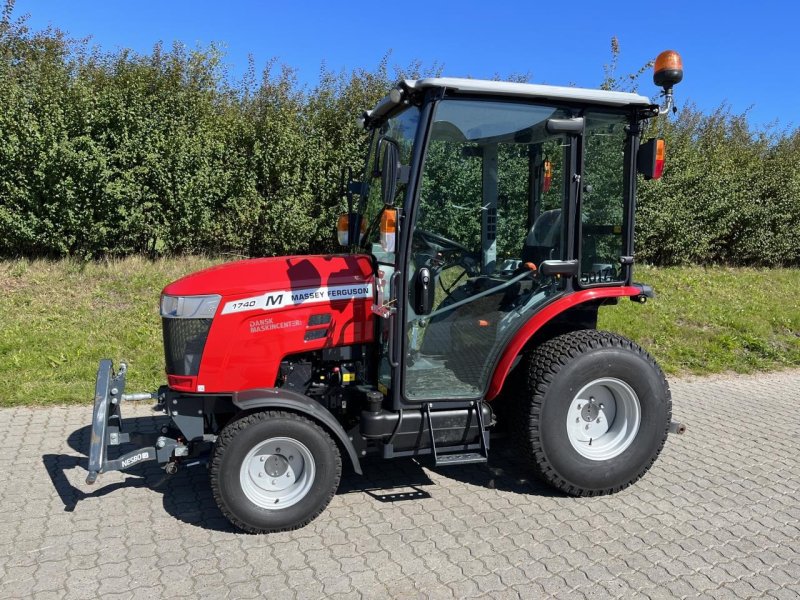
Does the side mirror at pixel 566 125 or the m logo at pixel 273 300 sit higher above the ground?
the side mirror at pixel 566 125

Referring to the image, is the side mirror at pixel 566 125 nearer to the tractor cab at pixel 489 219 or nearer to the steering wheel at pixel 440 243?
the tractor cab at pixel 489 219

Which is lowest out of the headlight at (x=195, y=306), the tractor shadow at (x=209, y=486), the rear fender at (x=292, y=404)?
the tractor shadow at (x=209, y=486)

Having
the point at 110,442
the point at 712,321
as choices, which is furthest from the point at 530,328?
the point at 712,321

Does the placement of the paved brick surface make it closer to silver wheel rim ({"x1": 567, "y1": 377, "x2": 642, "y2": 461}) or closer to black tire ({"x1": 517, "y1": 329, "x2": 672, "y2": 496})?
black tire ({"x1": 517, "y1": 329, "x2": 672, "y2": 496})

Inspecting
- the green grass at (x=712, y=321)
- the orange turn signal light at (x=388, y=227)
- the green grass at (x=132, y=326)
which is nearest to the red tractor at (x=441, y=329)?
the orange turn signal light at (x=388, y=227)

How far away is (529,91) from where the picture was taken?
11.7 ft

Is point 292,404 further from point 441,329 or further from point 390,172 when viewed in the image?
point 390,172

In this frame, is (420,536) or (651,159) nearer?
(420,536)

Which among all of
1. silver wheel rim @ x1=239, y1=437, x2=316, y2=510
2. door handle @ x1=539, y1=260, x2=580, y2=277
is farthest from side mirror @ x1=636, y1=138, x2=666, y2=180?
silver wheel rim @ x1=239, y1=437, x2=316, y2=510

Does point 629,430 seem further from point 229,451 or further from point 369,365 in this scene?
point 229,451

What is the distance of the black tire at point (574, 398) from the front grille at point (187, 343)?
6.01ft

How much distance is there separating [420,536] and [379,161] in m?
2.14

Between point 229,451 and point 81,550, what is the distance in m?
0.85

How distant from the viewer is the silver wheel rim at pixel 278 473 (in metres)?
3.49
